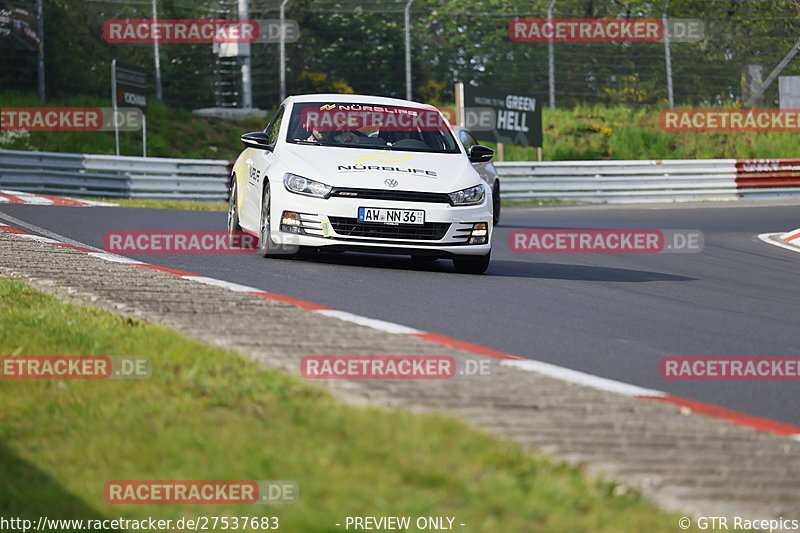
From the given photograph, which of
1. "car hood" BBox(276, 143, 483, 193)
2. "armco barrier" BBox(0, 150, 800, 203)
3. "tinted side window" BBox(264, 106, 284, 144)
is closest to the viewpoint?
"car hood" BBox(276, 143, 483, 193)

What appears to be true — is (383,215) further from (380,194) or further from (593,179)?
(593,179)

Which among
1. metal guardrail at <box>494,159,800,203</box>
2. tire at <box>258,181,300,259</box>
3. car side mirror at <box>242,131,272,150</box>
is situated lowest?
metal guardrail at <box>494,159,800,203</box>

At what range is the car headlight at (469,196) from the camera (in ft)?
36.9

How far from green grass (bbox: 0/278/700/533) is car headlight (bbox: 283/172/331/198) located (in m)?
5.36

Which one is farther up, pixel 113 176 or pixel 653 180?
pixel 113 176

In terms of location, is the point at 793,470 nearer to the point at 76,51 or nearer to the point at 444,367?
the point at 444,367

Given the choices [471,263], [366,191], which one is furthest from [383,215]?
[471,263]

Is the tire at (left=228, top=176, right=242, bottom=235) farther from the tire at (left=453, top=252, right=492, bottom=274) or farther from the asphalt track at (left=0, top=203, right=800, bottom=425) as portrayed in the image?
the tire at (left=453, top=252, right=492, bottom=274)

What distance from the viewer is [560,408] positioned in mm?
5188

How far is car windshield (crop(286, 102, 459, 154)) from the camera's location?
39.4 ft

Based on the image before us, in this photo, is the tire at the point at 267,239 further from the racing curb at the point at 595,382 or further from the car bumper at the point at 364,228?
the racing curb at the point at 595,382

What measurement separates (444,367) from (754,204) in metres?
24.1

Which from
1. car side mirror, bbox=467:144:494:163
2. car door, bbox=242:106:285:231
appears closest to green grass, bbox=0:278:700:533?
car door, bbox=242:106:285:231

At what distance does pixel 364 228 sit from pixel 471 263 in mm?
1193
